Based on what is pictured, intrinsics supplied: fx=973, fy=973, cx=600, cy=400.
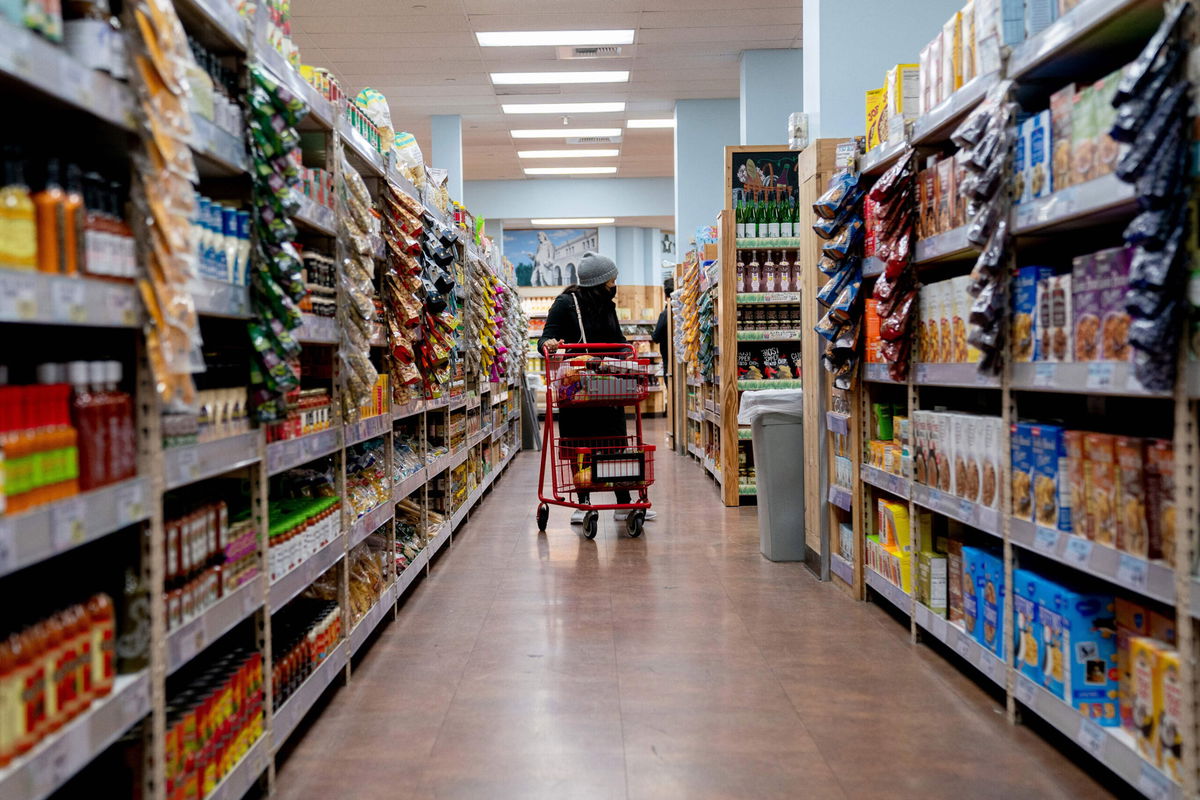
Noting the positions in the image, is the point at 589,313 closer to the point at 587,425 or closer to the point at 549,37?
the point at 587,425

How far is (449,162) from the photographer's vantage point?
12.9m

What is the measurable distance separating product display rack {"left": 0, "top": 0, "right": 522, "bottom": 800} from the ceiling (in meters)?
5.87

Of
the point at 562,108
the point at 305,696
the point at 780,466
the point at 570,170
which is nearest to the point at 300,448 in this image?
the point at 305,696

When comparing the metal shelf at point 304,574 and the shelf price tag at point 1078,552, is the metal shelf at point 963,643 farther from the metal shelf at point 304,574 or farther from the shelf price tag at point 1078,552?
the metal shelf at point 304,574

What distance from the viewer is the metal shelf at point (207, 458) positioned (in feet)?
6.72

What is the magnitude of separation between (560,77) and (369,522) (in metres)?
8.33

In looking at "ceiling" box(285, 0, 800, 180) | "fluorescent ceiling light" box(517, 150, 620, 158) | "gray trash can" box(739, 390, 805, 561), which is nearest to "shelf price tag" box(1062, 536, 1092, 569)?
"gray trash can" box(739, 390, 805, 561)

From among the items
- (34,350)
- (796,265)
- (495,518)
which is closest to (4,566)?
(34,350)

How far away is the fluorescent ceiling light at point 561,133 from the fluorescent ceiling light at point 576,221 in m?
4.06

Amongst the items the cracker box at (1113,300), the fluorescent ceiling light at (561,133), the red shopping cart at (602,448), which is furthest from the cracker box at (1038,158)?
the fluorescent ceiling light at (561,133)

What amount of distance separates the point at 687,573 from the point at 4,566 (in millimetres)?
4174

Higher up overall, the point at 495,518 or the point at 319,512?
the point at 319,512

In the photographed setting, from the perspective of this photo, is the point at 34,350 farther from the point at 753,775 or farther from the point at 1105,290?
the point at 1105,290

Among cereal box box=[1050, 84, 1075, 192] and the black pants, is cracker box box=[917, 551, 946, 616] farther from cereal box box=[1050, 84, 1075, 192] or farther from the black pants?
the black pants
